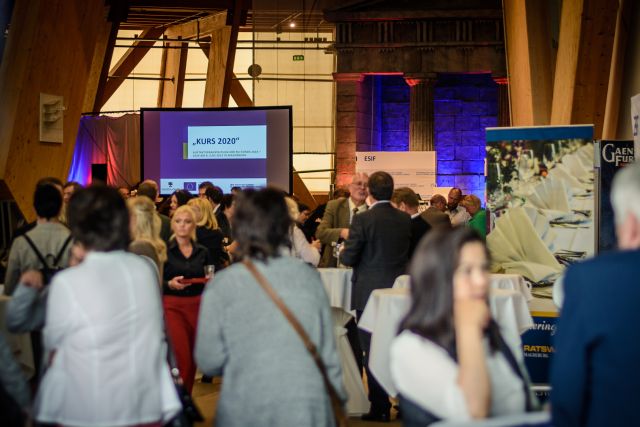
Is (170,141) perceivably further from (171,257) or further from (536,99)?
(171,257)

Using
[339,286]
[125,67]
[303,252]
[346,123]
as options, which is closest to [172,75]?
[125,67]

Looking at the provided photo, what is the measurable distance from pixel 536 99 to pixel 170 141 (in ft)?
18.2

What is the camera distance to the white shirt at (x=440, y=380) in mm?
2721

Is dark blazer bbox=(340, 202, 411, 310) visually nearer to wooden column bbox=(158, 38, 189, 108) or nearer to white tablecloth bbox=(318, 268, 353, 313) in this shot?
white tablecloth bbox=(318, 268, 353, 313)

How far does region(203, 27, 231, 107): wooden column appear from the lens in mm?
19391

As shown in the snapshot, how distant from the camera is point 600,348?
2656mm

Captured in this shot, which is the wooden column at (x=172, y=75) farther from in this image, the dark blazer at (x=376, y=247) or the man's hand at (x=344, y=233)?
the dark blazer at (x=376, y=247)

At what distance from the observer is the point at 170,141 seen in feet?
48.8

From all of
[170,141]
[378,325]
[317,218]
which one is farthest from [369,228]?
[170,141]

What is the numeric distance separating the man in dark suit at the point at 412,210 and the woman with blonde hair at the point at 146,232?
1.93 meters

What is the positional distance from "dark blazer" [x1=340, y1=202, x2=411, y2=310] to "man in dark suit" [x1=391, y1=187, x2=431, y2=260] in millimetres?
413

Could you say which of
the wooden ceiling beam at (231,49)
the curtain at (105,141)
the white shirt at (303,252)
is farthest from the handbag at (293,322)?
the curtain at (105,141)

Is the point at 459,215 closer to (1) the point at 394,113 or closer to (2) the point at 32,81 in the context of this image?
(2) the point at 32,81

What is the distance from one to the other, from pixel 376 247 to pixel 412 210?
0.93 m
